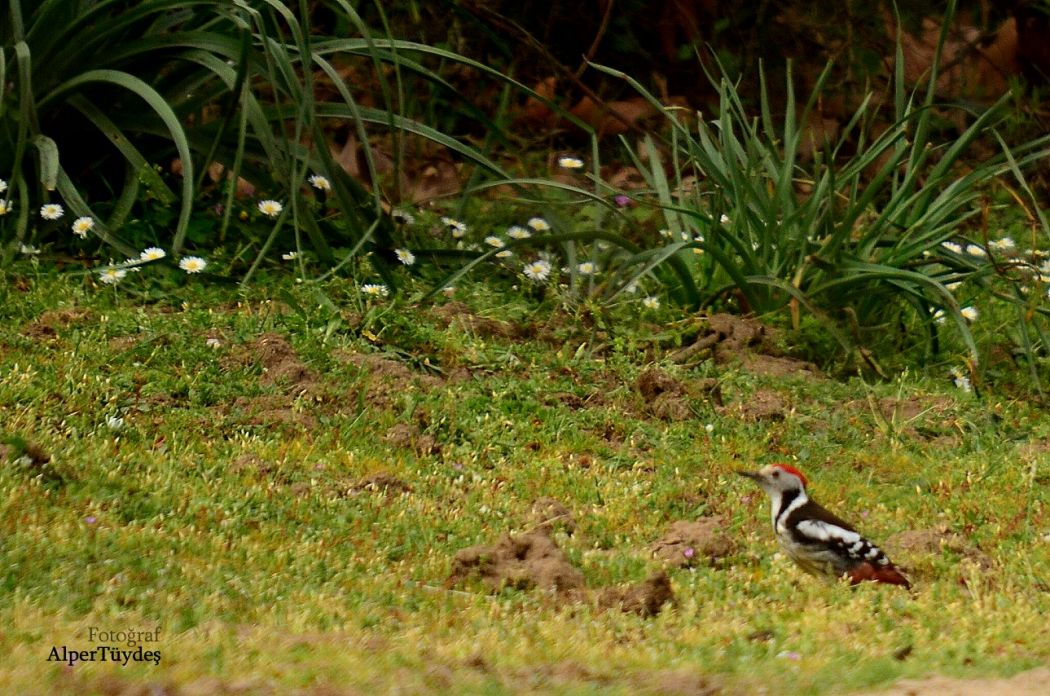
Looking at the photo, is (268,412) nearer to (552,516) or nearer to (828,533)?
(552,516)

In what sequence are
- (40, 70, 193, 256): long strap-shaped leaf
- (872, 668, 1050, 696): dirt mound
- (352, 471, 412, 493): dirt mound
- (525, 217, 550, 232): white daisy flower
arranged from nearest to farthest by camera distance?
(872, 668, 1050, 696): dirt mound, (352, 471, 412, 493): dirt mound, (40, 70, 193, 256): long strap-shaped leaf, (525, 217, 550, 232): white daisy flower

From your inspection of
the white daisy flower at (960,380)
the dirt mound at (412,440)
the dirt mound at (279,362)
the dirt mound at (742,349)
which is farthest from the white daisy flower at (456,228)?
the white daisy flower at (960,380)

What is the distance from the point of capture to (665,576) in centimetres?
440

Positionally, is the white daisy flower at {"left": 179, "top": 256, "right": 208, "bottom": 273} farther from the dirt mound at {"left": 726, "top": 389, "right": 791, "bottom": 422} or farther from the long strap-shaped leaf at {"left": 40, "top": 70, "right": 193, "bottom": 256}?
the dirt mound at {"left": 726, "top": 389, "right": 791, "bottom": 422}

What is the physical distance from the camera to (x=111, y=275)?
271 inches

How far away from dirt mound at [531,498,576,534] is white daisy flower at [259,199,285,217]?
2.83 meters

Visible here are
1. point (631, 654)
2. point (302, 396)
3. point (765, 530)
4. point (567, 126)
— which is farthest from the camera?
point (567, 126)

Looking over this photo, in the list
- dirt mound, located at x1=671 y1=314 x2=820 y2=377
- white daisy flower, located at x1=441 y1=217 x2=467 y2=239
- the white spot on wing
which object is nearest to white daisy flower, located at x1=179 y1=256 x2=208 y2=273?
white daisy flower, located at x1=441 y1=217 x2=467 y2=239

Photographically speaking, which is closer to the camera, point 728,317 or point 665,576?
point 665,576

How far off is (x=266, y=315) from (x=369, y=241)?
0.94 m

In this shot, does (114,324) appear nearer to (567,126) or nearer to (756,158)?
(756,158)

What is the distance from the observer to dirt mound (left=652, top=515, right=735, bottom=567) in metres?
4.83

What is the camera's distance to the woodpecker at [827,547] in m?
4.55

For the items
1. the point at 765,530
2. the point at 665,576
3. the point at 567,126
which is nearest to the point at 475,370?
the point at 765,530
